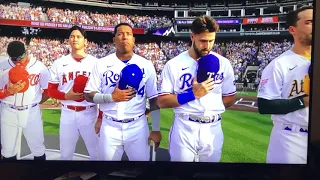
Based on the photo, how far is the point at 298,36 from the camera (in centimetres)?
262

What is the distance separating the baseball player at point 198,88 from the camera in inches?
103

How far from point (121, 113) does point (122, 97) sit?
13 cm

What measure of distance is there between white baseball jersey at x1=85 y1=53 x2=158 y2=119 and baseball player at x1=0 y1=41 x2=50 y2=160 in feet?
1.39

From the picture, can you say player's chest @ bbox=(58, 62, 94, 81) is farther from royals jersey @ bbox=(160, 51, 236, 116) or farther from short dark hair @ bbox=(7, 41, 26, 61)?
royals jersey @ bbox=(160, 51, 236, 116)

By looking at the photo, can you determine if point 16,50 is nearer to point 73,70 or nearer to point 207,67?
point 73,70

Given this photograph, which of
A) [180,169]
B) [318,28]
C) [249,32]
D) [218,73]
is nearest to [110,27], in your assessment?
[218,73]

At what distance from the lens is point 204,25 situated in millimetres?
2648

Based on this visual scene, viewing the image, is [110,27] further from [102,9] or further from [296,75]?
[296,75]

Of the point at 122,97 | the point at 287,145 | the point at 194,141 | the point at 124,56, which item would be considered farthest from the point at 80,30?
the point at 287,145

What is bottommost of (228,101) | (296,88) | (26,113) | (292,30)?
(26,113)

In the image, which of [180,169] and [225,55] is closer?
[225,55]

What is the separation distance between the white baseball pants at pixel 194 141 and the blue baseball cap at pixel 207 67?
0.35 meters

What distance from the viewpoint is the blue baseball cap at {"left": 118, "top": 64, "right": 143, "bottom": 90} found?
2598mm

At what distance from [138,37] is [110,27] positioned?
0.24 meters
